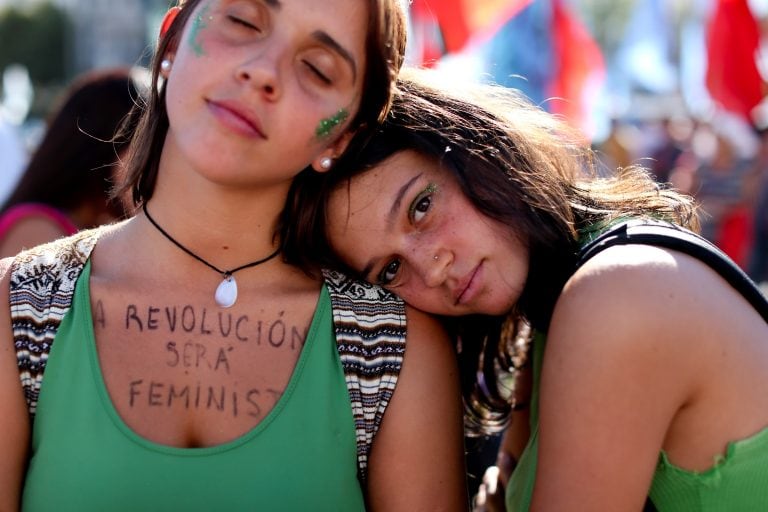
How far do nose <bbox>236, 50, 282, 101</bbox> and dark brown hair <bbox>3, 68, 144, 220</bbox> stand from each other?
207 cm

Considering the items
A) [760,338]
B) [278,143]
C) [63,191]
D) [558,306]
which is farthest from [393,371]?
[63,191]

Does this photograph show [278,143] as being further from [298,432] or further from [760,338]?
[760,338]

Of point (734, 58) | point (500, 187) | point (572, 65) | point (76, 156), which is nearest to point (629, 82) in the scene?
point (734, 58)

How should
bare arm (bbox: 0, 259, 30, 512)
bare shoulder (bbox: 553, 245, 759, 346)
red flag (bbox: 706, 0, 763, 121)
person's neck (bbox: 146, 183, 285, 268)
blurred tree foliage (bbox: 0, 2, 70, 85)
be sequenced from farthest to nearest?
blurred tree foliage (bbox: 0, 2, 70, 85), red flag (bbox: 706, 0, 763, 121), person's neck (bbox: 146, 183, 285, 268), bare arm (bbox: 0, 259, 30, 512), bare shoulder (bbox: 553, 245, 759, 346)

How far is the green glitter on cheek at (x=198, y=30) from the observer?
2.19 meters

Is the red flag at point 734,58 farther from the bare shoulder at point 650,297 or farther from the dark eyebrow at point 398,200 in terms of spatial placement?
the bare shoulder at point 650,297

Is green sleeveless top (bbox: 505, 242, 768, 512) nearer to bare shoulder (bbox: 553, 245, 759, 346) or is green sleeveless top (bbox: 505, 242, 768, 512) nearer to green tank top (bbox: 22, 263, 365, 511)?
bare shoulder (bbox: 553, 245, 759, 346)

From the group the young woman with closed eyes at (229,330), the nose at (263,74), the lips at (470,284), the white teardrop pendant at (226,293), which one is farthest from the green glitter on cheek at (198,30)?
the lips at (470,284)

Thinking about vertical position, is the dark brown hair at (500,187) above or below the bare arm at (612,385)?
above

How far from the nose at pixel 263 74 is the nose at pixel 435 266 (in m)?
0.57

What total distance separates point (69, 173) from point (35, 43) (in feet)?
197

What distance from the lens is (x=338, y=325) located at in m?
2.31

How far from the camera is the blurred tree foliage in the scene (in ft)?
193

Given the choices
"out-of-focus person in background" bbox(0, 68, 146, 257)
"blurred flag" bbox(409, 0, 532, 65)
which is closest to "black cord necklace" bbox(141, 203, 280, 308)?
"out-of-focus person in background" bbox(0, 68, 146, 257)
